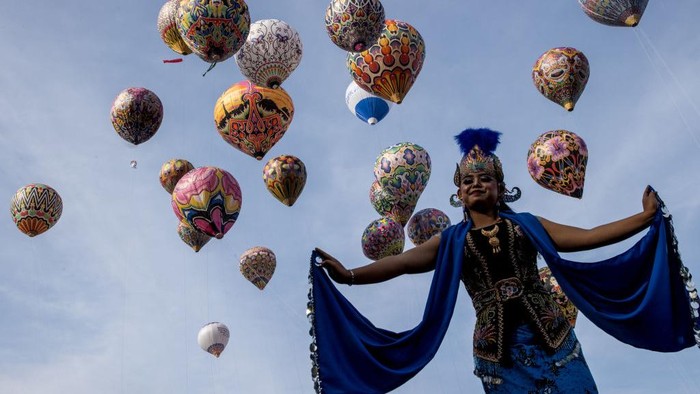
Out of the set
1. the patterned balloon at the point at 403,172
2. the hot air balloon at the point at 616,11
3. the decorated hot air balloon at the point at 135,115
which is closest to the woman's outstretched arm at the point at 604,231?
the patterned balloon at the point at 403,172

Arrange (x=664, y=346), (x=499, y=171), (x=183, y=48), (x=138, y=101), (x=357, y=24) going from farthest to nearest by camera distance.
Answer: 1. (x=138, y=101)
2. (x=183, y=48)
3. (x=357, y=24)
4. (x=499, y=171)
5. (x=664, y=346)

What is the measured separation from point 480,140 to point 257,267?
608 inches

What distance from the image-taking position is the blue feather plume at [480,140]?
15.5 feet

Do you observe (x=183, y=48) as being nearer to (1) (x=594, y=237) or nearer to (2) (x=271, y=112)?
(2) (x=271, y=112)

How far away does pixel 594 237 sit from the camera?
4.24 metres

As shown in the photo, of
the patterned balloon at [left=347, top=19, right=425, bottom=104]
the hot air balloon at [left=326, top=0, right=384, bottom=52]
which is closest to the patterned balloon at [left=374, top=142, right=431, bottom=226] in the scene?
the patterned balloon at [left=347, top=19, right=425, bottom=104]

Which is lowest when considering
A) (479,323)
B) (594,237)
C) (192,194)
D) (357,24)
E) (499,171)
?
(479,323)

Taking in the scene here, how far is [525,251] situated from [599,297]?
1.71 ft

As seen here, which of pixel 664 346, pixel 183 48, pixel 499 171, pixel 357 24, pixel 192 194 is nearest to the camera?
pixel 664 346

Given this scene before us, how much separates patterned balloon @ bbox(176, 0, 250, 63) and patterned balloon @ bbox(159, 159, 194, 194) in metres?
5.20

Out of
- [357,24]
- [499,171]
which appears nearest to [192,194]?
[357,24]

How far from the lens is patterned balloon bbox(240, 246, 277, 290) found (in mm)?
19625

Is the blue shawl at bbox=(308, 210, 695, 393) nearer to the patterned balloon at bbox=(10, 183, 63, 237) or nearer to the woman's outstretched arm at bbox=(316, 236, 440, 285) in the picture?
the woman's outstretched arm at bbox=(316, 236, 440, 285)

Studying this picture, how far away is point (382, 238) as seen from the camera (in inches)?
555
